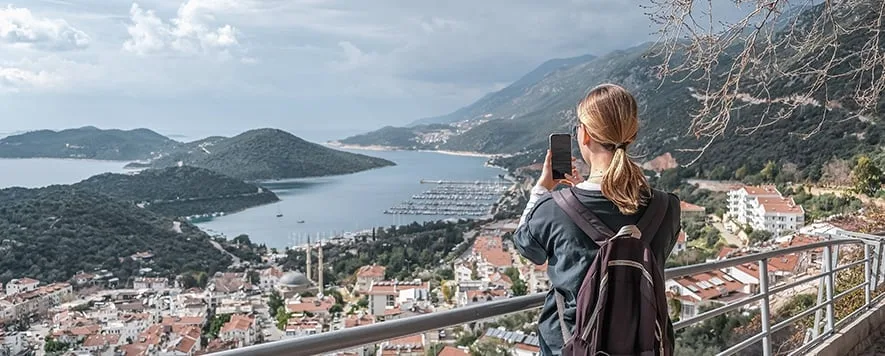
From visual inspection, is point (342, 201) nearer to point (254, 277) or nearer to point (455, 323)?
point (254, 277)

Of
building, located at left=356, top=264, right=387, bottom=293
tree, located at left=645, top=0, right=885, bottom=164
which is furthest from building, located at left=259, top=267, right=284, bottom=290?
tree, located at left=645, top=0, right=885, bottom=164

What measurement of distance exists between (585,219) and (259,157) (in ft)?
244

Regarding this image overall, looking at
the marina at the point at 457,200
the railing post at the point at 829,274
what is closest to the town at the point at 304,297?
the railing post at the point at 829,274

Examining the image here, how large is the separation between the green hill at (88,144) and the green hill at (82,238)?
26745mm

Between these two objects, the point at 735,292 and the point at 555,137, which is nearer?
the point at 555,137

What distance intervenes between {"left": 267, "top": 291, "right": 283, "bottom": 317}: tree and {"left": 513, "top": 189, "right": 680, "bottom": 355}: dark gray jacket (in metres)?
17.4

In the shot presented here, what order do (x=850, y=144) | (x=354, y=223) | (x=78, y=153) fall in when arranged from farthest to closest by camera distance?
(x=78, y=153) → (x=354, y=223) → (x=850, y=144)

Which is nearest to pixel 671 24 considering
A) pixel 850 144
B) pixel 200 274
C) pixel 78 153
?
pixel 850 144

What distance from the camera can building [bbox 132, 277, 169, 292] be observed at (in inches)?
995

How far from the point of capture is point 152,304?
2045cm

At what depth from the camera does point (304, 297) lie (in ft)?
68.0

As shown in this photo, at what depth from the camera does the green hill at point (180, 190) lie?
158 ft

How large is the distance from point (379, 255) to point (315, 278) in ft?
11.2

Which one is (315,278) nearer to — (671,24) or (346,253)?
(346,253)
